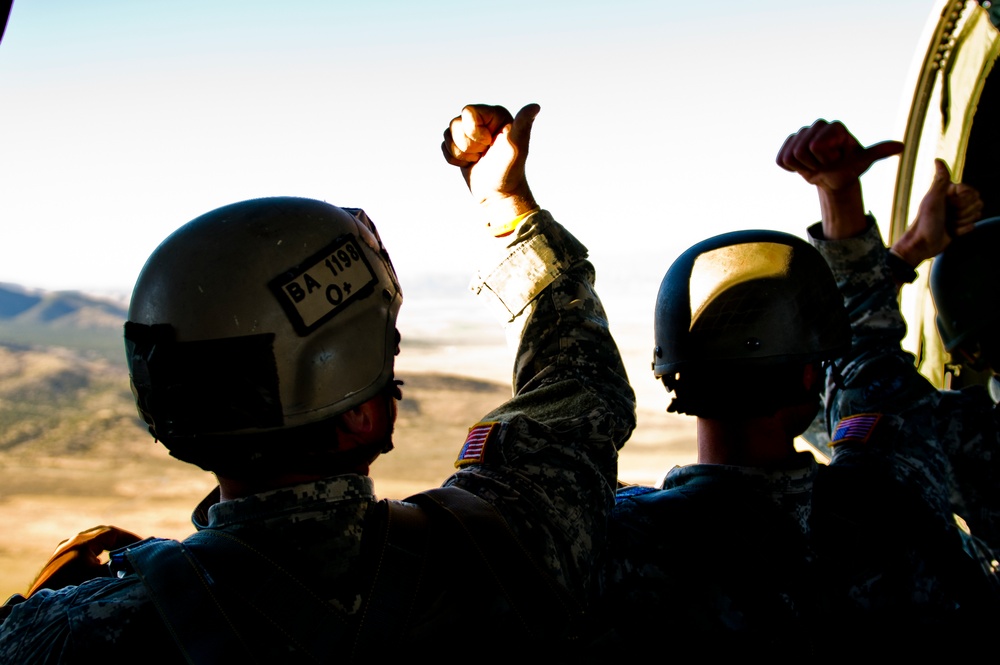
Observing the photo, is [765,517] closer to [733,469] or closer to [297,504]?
[733,469]

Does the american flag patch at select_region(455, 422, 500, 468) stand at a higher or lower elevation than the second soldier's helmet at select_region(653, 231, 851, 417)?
lower

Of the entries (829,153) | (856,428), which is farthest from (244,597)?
A: (829,153)

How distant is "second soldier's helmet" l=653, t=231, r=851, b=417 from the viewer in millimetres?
1775

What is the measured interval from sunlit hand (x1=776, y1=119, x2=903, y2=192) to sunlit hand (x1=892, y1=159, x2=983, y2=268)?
1.30 ft

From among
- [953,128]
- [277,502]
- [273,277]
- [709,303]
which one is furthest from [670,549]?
[953,128]

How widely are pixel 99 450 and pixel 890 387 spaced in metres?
6.42

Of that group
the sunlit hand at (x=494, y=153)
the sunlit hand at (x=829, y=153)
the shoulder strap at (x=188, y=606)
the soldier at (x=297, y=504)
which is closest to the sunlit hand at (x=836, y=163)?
the sunlit hand at (x=829, y=153)

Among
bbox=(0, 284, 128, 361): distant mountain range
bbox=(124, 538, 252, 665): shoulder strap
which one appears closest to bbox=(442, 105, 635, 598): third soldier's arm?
bbox=(124, 538, 252, 665): shoulder strap

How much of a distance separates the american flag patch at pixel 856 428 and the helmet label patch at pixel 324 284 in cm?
127

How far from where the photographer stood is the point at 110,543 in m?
1.50

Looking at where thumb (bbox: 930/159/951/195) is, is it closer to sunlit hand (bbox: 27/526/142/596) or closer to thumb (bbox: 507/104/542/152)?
thumb (bbox: 507/104/542/152)

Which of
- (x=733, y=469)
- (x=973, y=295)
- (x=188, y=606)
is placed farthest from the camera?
(x=973, y=295)

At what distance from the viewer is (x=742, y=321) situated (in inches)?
70.4

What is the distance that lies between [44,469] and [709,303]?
610 centimetres
